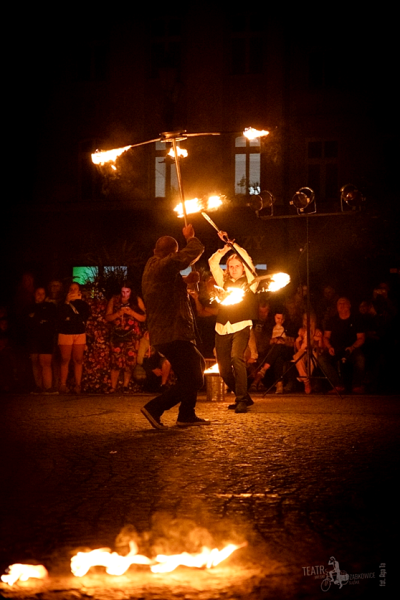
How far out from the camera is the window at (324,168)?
1110 inches

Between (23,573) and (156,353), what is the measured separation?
35.7ft

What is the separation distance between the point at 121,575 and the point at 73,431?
18.0ft

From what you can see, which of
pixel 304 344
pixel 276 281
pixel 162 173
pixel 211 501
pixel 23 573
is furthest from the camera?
pixel 162 173

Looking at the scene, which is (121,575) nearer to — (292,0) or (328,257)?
(328,257)

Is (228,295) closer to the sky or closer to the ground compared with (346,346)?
closer to the sky

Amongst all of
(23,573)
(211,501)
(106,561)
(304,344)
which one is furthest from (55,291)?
(23,573)

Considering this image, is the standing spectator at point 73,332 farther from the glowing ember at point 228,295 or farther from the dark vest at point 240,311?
the dark vest at point 240,311

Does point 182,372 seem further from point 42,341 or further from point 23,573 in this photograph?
point 42,341

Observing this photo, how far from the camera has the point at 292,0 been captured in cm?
2797

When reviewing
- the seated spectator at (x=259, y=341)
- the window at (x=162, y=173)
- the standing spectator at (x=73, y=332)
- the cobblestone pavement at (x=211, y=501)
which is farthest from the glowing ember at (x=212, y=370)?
the window at (x=162, y=173)

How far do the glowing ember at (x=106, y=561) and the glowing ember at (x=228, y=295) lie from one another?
6603mm

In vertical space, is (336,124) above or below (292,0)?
below

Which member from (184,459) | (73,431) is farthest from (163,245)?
(184,459)

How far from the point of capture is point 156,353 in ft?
49.8
